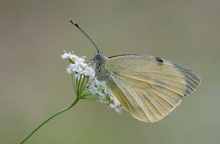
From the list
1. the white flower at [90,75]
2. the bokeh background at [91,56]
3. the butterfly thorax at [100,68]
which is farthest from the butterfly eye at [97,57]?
the bokeh background at [91,56]

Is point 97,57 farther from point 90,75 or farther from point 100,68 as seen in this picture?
point 90,75

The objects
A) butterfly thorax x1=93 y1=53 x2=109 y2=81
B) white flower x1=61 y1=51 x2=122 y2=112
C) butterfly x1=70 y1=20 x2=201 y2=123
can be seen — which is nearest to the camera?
white flower x1=61 y1=51 x2=122 y2=112

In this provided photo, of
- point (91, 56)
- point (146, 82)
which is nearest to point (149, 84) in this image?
point (146, 82)

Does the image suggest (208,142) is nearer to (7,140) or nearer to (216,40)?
(7,140)

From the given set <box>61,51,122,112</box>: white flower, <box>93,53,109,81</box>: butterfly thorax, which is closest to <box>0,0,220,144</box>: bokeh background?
<box>93,53,109,81</box>: butterfly thorax

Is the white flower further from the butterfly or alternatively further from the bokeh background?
the bokeh background

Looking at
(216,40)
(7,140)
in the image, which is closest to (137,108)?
(7,140)
